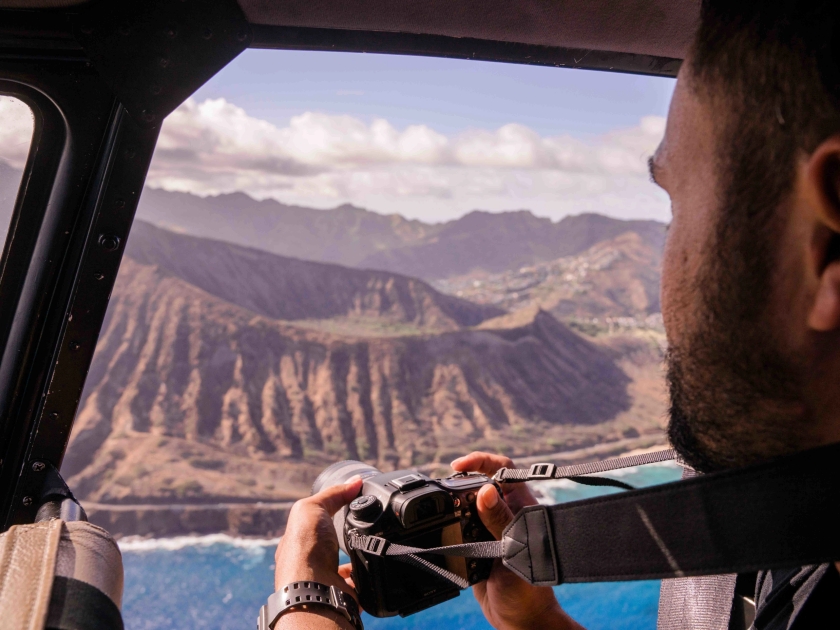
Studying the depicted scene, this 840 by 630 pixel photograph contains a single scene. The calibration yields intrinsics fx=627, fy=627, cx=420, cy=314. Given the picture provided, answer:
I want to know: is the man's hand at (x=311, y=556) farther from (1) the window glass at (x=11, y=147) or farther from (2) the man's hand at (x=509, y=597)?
(1) the window glass at (x=11, y=147)

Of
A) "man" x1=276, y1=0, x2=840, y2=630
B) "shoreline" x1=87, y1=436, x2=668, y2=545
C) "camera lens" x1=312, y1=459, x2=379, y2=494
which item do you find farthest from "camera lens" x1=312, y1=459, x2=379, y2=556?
"shoreline" x1=87, y1=436, x2=668, y2=545

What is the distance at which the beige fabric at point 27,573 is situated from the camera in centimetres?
52

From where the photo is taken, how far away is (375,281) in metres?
26.3

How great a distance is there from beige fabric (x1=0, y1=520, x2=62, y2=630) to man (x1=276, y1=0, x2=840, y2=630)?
26.9 inches

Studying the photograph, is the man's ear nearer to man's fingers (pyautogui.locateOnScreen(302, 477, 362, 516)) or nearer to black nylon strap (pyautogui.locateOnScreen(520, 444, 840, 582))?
black nylon strap (pyautogui.locateOnScreen(520, 444, 840, 582))

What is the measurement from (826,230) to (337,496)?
883mm

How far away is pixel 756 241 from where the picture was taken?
2.08 feet

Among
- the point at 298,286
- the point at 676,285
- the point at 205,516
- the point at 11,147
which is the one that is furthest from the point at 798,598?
the point at 298,286

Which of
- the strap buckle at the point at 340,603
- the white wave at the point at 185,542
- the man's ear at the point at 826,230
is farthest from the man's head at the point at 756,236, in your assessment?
the white wave at the point at 185,542

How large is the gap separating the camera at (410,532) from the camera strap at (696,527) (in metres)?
0.28

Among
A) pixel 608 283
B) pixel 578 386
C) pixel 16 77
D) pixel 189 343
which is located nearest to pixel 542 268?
pixel 608 283

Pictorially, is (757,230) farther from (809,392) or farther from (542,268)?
(542,268)

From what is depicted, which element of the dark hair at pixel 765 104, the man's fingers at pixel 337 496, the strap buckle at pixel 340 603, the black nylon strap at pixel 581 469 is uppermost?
the dark hair at pixel 765 104

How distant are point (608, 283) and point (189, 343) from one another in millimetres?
16114
